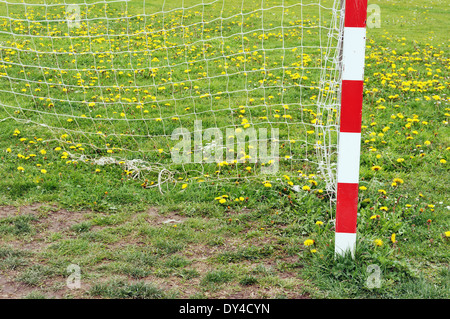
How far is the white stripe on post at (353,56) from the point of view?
107 inches

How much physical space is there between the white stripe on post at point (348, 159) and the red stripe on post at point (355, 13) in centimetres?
67

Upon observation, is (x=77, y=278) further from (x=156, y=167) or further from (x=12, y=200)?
(x=156, y=167)

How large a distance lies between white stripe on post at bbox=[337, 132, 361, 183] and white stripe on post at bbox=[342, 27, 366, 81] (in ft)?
1.24

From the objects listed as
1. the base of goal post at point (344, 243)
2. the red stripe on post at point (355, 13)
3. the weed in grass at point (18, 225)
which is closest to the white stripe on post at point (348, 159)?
the base of goal post at point (344, 243)

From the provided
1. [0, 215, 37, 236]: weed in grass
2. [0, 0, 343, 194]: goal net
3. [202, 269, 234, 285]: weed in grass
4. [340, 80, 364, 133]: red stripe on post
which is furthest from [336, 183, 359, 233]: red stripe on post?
[0, 215, 37, 236]: weed in grass

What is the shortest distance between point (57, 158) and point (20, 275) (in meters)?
1.87

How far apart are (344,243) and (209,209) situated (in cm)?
124

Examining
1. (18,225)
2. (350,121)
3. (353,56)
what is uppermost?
(353,56)

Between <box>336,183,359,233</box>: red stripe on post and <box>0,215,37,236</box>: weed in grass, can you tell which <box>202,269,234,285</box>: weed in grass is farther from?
<box>0,215,37,236</box>: weed in grass

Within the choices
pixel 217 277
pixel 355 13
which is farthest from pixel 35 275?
pixel 355 13

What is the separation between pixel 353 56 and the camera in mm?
2725

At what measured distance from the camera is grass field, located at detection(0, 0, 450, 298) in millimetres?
2857

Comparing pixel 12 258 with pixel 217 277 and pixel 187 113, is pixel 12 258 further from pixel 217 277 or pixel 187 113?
pixel 187 113
